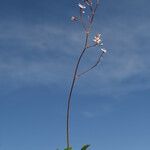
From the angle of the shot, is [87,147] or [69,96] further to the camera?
[87,147]

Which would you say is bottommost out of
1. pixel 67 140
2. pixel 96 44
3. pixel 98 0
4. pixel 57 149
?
pixel 67 140

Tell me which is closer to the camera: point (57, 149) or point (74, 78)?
point (74, 78)

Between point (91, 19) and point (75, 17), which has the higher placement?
point (75, 17)

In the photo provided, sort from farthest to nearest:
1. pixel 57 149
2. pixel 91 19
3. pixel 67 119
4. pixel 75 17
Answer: pixel 75 17 → pixel 57 149 → pixel 91 19 → pixel 67 119

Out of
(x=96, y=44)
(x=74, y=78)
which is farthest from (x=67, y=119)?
(x=96, y=44)

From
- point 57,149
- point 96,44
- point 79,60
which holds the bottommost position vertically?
point 57,149

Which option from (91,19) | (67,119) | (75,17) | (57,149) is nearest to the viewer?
(67,119)

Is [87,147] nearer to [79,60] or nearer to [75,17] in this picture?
[79,60]

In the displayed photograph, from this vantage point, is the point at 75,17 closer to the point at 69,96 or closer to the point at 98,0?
the point at 98,0

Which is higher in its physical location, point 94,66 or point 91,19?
point 91,19

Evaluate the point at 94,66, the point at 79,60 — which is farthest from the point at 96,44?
the point at 79,60
